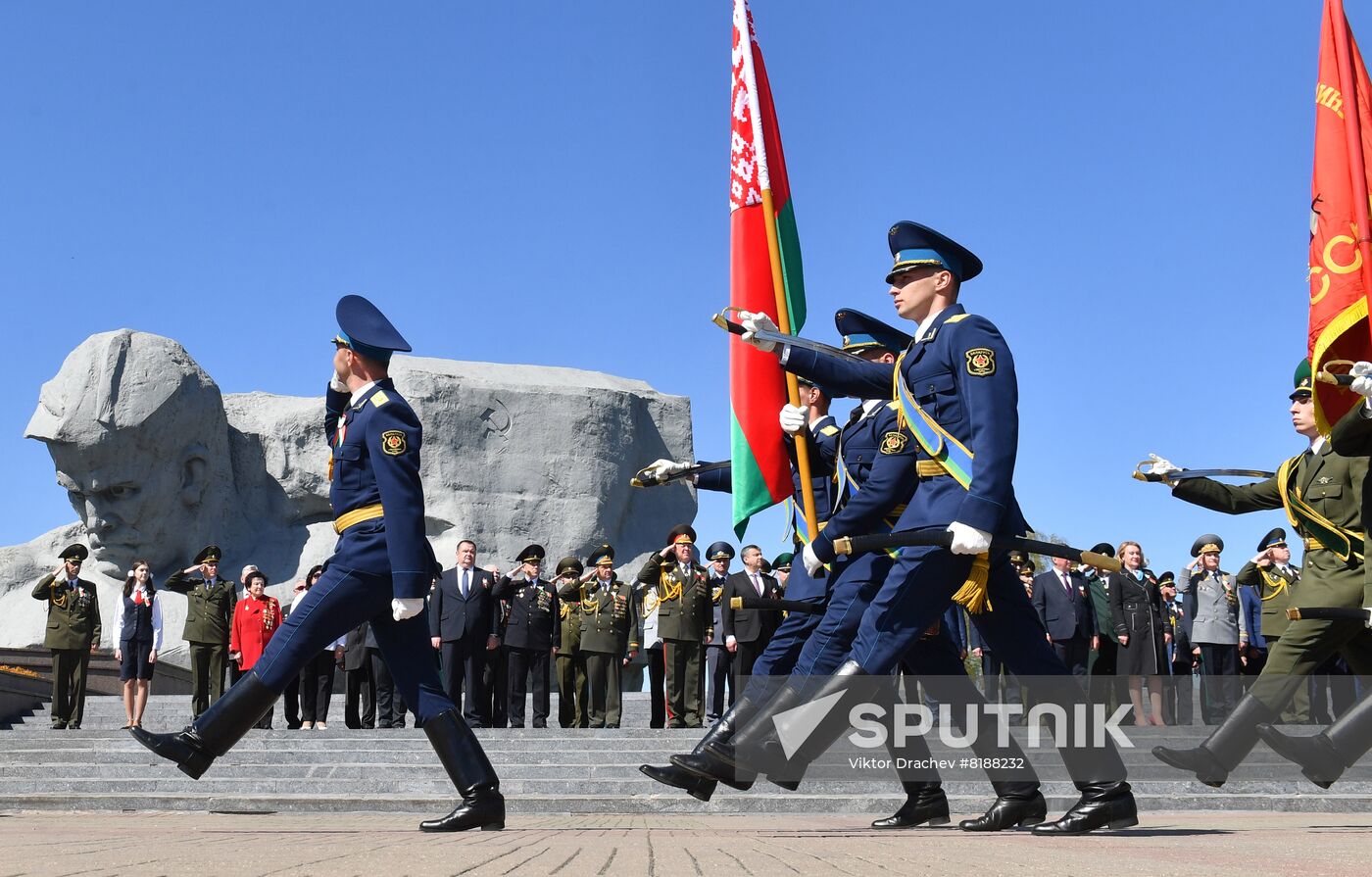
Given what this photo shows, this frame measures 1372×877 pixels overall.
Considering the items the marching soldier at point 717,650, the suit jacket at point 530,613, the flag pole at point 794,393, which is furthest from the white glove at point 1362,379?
the suit jacket at point 530,613

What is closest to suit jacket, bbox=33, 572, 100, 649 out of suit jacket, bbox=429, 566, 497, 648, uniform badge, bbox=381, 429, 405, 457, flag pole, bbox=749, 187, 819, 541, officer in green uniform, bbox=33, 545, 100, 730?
officer in green uniform, bbox=33, 545, 100, 730

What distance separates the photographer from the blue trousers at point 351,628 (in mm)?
4848

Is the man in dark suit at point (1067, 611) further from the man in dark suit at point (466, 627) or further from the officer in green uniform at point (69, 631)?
the officer in green uniform at point (69, 631)

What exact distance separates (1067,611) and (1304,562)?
7.57 m

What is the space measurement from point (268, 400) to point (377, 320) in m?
19.9

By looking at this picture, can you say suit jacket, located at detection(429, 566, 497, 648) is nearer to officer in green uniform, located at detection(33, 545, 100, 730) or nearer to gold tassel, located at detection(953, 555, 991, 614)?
officer in green uniform, located at detection(33, 545, 100, 730)

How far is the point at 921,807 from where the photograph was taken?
5320mm

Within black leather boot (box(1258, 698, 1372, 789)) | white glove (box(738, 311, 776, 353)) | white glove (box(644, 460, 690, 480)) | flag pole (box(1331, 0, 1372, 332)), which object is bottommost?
black leather boot (box(1258, 698, 1372, 789))

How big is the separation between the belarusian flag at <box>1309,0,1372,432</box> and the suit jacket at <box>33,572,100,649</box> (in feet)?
35.9

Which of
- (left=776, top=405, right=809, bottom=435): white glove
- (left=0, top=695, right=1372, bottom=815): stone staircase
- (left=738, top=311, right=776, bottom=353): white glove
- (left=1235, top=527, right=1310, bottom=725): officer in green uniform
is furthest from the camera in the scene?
(left=1235, top=527, right=1310, bottom=725): officer in green uniform

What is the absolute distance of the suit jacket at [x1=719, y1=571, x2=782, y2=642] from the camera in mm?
12867

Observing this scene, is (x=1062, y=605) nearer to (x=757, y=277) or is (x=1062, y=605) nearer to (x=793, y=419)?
(x=757, y=277)

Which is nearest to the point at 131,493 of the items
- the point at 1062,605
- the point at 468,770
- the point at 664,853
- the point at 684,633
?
the point at 684,633

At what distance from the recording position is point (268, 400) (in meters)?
24.5
